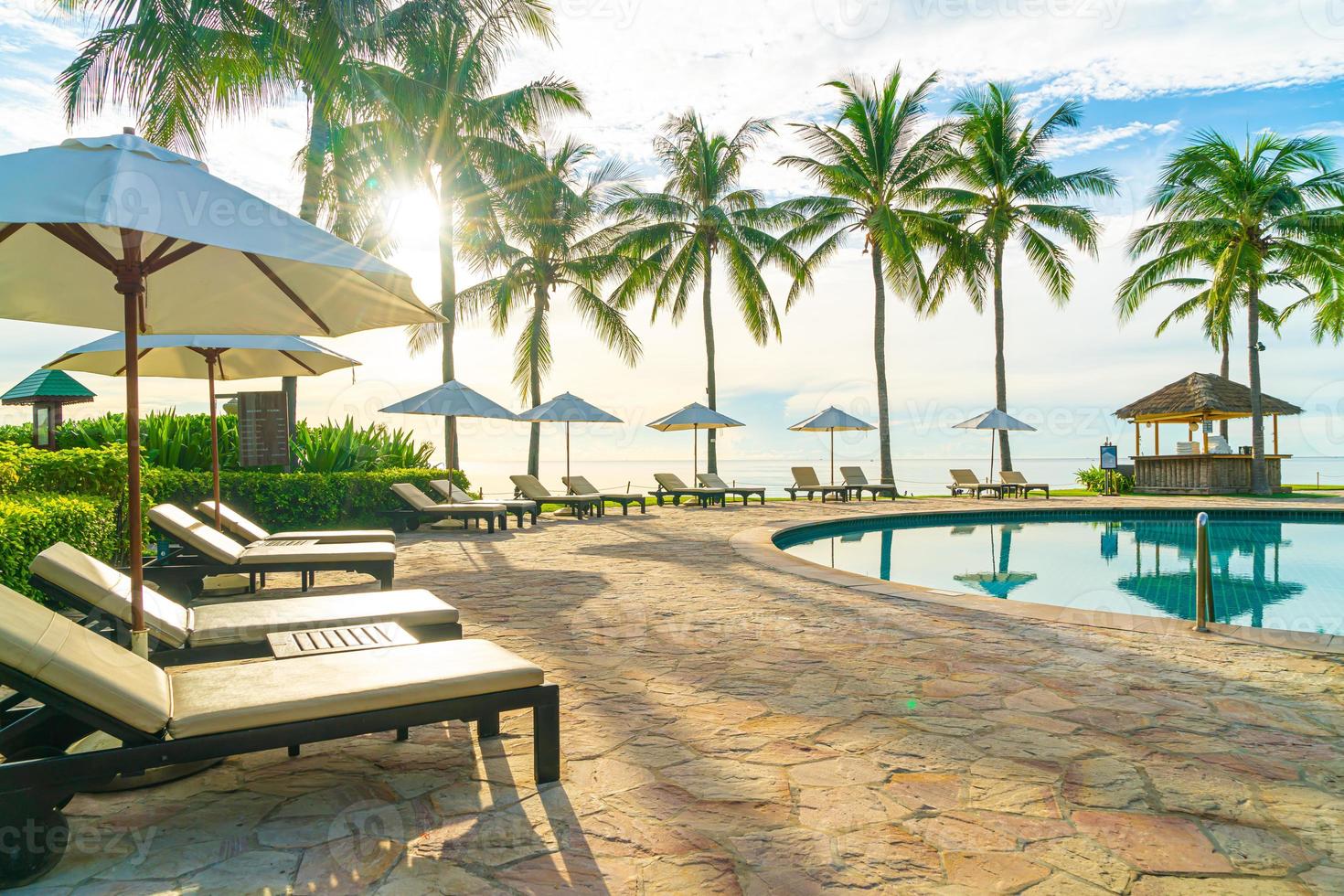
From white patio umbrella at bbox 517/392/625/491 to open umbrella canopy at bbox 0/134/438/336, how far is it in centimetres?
1124

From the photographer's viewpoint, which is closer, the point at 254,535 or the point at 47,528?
the point at 47,528

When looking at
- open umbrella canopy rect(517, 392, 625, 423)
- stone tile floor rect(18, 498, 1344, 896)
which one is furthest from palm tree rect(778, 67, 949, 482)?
stone tile floor rect(18, 498, 1344, 896)

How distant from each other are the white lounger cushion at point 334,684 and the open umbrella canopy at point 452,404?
9.60 meters

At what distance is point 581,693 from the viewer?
157 inches

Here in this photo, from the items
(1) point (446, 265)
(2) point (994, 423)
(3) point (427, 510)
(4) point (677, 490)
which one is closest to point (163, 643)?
(3) point (427, 510)

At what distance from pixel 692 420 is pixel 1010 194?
12.3 meters

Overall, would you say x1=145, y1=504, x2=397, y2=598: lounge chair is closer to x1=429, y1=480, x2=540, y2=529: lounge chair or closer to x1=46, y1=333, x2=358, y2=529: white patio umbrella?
x1=46, y1=333, x2=358, y2=529: white patio umbrella

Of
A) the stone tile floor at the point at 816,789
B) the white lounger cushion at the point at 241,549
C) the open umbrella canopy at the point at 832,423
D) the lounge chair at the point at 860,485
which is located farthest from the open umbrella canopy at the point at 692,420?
the stone tile floor at the point at 816,789

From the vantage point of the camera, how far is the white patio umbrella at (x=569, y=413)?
Result: 52.2 ft

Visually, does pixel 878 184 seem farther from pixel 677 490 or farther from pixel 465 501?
pixel 465 501

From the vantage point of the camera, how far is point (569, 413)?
16.0 m

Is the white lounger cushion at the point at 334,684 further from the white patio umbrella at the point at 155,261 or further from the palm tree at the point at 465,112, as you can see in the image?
the palm tree at the point at 465,112

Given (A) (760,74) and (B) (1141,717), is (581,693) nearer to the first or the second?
(B) (1141,717)

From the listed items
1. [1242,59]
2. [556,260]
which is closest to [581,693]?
[1242,59]
